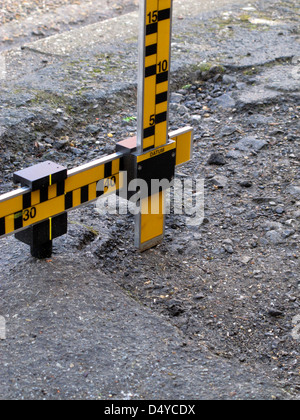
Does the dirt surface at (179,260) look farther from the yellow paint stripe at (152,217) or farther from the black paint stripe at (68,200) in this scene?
the black paint stripe at (68,200)

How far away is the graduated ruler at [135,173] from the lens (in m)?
2.80

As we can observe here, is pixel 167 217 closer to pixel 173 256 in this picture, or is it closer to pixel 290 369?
pixel 173 256

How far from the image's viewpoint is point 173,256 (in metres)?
3.33

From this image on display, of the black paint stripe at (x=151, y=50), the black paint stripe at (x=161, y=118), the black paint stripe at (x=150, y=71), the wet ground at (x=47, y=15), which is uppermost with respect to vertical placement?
the black paint stripe at (x=151, y=50)

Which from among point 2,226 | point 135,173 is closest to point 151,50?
point 135,173

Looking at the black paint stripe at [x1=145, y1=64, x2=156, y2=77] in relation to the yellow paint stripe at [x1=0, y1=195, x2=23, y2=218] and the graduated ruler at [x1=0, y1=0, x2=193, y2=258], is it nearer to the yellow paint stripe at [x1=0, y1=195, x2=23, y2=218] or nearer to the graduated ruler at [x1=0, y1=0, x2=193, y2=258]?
the graduated ruler at [x1=0, y1=0, x2=193, y2=258]

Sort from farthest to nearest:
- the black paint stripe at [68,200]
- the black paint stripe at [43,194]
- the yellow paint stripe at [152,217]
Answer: the yellow paint stripe at [152,217], the black paint stripe at [68,200], the black paint stripe at [43,194]

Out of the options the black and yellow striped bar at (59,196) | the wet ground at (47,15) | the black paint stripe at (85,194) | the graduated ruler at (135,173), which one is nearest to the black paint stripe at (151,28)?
the graduated ruler at (135,173)

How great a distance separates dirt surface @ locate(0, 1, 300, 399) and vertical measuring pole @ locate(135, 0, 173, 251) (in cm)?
18

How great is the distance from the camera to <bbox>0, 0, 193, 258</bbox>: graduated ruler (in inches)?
110

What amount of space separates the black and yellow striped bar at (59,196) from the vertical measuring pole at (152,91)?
0.17m

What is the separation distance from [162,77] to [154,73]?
6 cm

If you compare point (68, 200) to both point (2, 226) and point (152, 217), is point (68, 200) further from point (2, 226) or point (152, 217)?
point (152, 217)

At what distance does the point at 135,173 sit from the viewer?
308 cm
